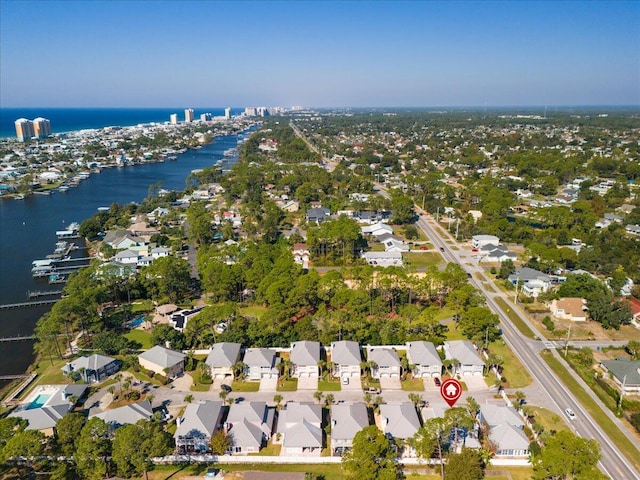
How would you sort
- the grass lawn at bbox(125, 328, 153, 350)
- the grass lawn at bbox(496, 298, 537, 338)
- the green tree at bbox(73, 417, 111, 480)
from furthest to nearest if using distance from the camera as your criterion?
the grass lawn at bbox(496, 298, 537, 338)
the grass lawn at bbox(125, 328, 153, 350)
the green tree at bbox(73, 417, 111, 480)

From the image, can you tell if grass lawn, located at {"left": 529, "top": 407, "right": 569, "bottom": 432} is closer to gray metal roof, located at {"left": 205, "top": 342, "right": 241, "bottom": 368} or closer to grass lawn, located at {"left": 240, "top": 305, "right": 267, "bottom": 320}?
gray metal roof, located at {"left": 205, "top": 342, "right": 241, "bottom": 368}

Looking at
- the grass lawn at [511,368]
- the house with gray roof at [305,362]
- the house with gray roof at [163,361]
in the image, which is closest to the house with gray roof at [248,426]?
the house with gray roof at [305,362]

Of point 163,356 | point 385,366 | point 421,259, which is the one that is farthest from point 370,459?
point 421,259

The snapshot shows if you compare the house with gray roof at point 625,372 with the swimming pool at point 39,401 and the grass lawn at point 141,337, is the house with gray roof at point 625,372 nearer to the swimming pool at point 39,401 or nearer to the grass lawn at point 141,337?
the grass lawn at point 141,337

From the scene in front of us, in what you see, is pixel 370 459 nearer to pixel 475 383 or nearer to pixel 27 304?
pixel 475 383

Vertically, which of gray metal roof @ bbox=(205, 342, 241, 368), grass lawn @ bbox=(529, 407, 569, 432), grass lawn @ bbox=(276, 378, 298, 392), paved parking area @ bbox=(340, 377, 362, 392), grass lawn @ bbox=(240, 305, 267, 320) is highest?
gray metal roof @ bbox=(205, 342, 241, 368)

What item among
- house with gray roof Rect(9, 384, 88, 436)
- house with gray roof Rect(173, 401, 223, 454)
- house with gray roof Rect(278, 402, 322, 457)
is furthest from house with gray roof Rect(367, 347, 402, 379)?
house with gray roof Rect(9, 384, 88, 436)

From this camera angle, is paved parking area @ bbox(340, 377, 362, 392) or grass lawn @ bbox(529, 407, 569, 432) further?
paved parking area @ bbox(340, 377, 362, 392)
